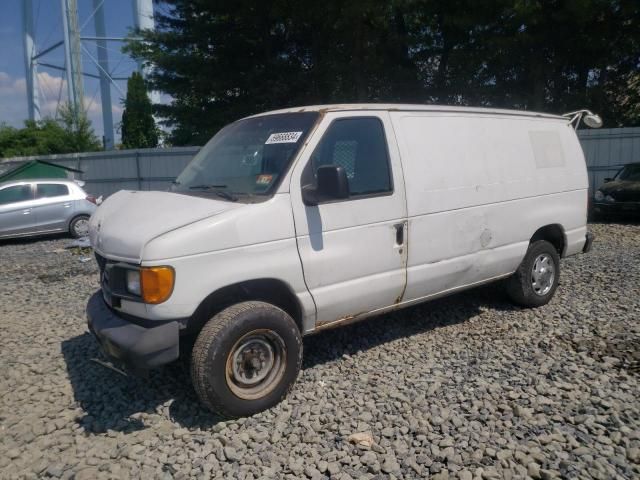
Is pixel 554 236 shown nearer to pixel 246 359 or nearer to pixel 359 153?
pixel 359 153

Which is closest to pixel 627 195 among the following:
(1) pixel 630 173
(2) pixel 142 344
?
(1) pixel 630 173

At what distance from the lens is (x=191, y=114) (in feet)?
55.9

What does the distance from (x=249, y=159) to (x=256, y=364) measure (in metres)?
1.59

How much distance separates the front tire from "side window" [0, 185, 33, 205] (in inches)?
434

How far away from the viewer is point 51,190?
12.6 m

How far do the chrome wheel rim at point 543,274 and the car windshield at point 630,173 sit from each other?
823 centimetres

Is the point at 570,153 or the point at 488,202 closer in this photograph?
the point at 488,202

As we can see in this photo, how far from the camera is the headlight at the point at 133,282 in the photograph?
331 cm

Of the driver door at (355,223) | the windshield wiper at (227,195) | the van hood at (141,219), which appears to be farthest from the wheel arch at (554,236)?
the van hood at (141,219)

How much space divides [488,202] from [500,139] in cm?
72

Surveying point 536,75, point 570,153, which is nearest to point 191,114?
point 536,75

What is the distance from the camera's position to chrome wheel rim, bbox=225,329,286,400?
3549 millimetres

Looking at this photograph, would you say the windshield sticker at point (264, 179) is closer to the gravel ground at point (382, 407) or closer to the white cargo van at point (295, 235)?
the white cargo van at point (295, 235)

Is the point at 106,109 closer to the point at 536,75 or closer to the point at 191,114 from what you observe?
the point at 191,114
